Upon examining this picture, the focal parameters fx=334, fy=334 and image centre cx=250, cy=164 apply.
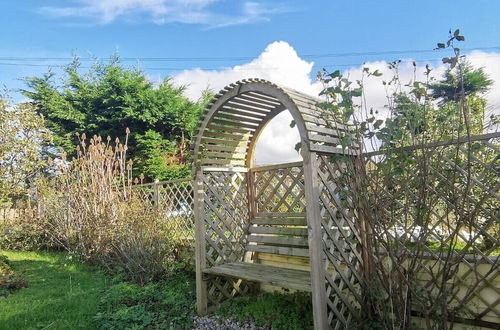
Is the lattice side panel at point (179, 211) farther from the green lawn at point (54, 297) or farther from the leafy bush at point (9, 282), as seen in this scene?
the leafy bush at point (9, 282)


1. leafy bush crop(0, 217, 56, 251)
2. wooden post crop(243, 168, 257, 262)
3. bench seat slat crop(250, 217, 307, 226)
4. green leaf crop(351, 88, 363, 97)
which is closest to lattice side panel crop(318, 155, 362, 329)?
bench seat slat crop(250, 217, 307, 226)

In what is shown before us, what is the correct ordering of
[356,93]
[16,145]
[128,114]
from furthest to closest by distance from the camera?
[128,114]
[16,145]
[356,93]

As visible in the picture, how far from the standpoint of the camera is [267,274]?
10.4ft

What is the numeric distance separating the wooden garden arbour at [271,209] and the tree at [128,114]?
6.72m

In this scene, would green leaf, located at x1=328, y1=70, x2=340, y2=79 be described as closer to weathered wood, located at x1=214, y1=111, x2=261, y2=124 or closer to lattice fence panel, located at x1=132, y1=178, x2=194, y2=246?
weathered wood, located at x1=214, y1=111, x2=261, y2=124

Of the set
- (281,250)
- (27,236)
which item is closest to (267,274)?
(281,250)

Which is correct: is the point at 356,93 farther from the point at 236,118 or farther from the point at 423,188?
the point at 236,118

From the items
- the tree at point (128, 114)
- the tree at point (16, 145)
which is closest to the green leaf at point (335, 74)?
the tree at point (16, 145)

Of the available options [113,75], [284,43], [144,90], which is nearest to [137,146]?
[144,90]

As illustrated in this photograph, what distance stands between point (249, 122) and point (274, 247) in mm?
1492

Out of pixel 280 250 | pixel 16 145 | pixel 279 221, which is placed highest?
pixel 16 145

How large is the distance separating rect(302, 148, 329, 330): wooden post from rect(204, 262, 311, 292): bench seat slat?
0.42ft

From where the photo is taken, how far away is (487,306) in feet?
7.64

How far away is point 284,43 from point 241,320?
467 cm
